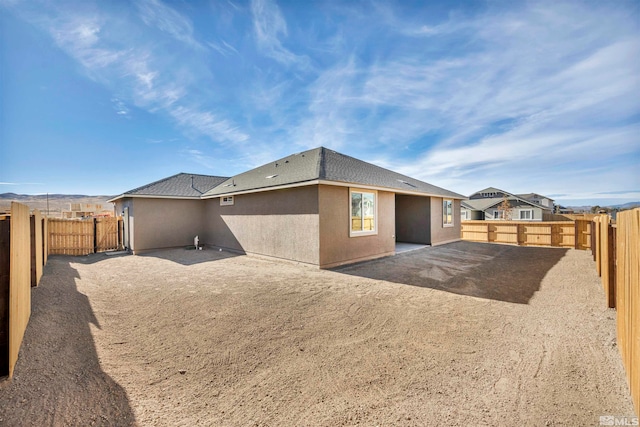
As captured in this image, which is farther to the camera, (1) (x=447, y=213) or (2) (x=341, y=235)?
(1) (x=447, y=213)

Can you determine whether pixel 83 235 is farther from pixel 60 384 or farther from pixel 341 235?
pixel 60 384

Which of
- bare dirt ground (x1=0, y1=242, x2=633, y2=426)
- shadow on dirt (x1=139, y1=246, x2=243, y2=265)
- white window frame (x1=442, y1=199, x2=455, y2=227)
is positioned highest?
white window frame (x1=442, y1=199, x2=455, y2=227)

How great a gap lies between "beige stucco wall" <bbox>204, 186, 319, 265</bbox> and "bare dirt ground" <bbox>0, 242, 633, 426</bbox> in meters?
2.27

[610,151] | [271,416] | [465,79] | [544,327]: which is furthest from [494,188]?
[271,416]

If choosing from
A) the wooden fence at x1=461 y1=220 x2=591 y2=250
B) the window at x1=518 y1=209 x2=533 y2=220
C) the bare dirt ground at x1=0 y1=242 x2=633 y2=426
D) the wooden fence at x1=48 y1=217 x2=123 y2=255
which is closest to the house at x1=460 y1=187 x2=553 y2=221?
the window at x1=518 y1=209 x2=533 y2=220

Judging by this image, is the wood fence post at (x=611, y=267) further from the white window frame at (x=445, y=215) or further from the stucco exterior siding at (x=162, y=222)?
the stucco exterior siding at (x=162, y=222)

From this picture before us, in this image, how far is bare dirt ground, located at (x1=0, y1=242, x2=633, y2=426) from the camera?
2236mm

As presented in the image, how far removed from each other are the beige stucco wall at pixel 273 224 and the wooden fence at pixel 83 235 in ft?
17.1

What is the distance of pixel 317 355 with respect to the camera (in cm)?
321

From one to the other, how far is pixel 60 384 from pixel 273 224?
7.42 metres

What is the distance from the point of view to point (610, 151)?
12625mm

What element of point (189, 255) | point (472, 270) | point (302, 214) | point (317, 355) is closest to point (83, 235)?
point (189, 255)

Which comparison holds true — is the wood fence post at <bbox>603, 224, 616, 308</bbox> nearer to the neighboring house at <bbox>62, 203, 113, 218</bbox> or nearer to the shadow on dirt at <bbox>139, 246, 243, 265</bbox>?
the shadow on dirt at <bbox>139, 246, 243, 265</bbox>

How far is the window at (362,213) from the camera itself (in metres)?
9.16
